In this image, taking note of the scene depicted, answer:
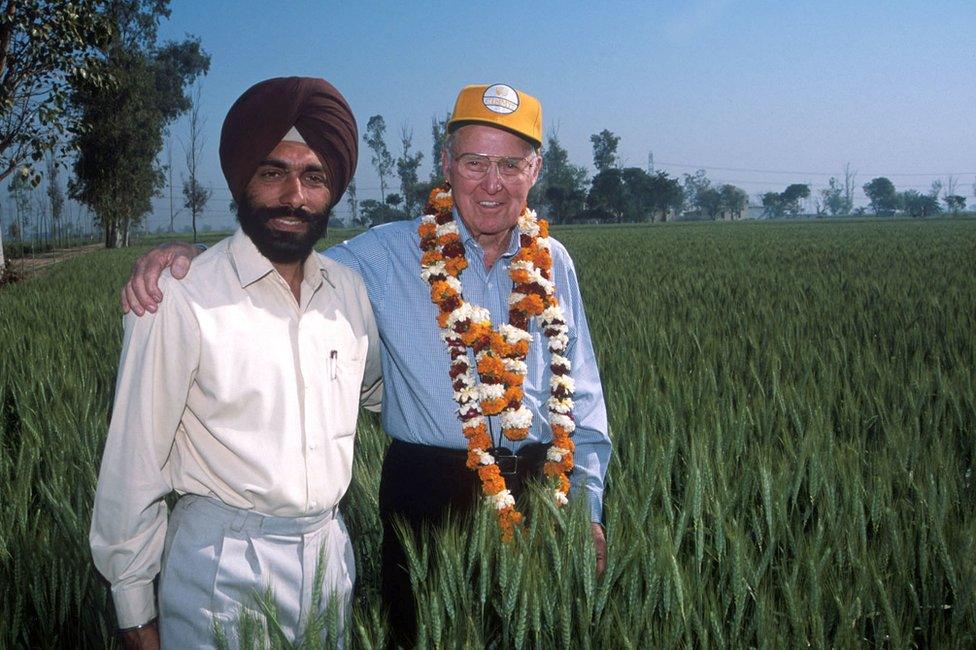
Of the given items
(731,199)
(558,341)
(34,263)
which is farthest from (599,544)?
(731,199)

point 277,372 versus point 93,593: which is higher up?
point 277,372

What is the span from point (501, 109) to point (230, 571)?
1.32 m

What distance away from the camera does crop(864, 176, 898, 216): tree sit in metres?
146

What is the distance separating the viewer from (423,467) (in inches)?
84.5

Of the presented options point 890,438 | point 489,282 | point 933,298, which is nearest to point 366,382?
point 489,282

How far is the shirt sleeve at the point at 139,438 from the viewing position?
143 cm

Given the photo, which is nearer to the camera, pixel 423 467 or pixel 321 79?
pixel 321 79

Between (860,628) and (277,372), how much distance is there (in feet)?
4.65

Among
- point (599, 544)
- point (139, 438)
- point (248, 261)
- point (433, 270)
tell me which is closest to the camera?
point (139, 438)

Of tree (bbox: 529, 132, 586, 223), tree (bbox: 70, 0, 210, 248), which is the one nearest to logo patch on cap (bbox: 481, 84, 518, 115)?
tree (bbox: 70, 0, 210, 248)

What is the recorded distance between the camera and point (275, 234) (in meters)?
1.60

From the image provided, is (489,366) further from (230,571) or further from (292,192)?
(230,571)

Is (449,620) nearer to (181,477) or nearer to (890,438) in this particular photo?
(181,477)

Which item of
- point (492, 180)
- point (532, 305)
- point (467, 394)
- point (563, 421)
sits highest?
point (492, 180)
